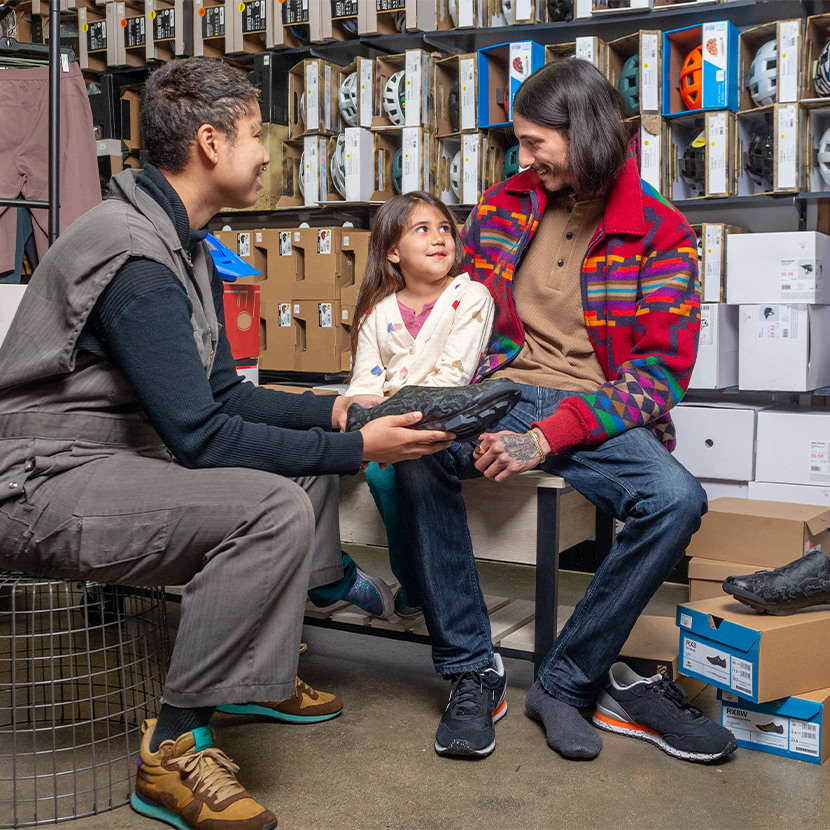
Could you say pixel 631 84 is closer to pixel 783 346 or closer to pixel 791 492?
pixel 783 346

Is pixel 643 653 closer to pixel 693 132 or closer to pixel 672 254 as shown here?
pixel 672 254

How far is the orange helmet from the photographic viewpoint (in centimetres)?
338

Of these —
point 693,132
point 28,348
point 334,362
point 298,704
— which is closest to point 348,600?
point 298,704

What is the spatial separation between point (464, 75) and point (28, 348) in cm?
283

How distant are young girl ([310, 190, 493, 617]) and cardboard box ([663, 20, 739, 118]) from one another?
158cm

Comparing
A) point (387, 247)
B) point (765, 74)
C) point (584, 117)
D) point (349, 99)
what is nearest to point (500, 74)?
point (349, 99)

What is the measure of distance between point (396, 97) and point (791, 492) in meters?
2.32

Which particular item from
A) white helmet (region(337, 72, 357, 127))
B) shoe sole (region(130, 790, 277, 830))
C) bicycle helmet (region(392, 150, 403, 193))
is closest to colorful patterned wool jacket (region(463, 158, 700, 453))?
shoe sole (region(130, 790, 277, 830))

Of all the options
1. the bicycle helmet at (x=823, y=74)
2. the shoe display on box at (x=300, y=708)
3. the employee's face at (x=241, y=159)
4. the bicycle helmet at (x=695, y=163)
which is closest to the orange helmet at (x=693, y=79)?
the bicycle helmet at (x=695, y=163)

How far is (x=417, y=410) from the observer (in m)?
1.62

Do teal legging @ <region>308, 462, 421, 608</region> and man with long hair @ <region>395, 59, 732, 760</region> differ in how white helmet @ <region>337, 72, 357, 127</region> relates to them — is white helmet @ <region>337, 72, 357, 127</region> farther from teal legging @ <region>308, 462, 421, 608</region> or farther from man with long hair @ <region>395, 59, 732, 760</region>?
teal legging @ <region>308, 462, 421, 608</region>

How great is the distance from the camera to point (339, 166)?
4145 mm

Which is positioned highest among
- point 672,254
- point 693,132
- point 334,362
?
point 693,132

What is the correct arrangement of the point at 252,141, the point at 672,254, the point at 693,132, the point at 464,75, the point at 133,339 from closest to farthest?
the point at 133,339
the point at 252,141
the point at 672,254
the point at 693,132
the point at 464,75
